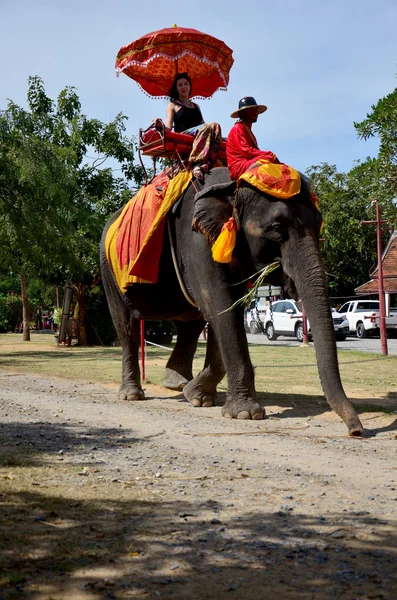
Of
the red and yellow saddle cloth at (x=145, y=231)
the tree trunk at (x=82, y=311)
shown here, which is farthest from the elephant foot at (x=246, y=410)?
the tree trunk at (x=82, y=311)

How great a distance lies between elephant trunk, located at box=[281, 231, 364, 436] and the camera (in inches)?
291

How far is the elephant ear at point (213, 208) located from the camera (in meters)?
Answer: 9.08

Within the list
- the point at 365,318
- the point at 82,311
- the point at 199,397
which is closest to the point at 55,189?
the point at 82,311

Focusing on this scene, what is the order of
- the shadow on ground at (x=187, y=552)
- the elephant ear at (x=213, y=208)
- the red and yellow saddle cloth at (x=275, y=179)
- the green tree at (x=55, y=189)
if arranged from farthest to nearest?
the green tree at (x=55, y=189) < the elephant ear at (x=213, y=208) < the red and yellow saddle cloth at (x=275, y=179) < the shadow on ground at (x=187, y=552)

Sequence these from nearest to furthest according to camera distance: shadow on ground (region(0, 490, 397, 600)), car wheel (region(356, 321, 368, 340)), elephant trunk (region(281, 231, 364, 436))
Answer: shadow on ground (region(0, 490, 397, 600)), elephant trunk (region(281, 231, 364, 436)), car wheel (region(356, 321, 368, 340))

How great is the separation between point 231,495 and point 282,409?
177 inches

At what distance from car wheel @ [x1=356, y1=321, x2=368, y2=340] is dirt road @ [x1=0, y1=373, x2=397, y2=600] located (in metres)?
29.1

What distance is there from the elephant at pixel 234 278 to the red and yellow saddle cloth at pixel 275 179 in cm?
13

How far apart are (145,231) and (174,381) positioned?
2.95 metres

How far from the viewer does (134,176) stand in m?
31.7

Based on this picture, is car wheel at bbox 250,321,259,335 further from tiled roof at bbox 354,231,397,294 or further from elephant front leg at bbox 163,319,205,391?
elephant front leg at bbox 163,319,205,391

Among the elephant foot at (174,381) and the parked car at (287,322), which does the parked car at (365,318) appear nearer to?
the parked car at (287,322)

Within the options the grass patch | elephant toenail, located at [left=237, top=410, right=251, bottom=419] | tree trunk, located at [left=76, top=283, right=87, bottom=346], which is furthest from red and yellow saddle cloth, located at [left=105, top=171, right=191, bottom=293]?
tree trunk, located at [left=76, top=283, right=87, bottom=346]

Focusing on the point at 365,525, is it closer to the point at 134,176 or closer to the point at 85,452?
the point at 85,452
